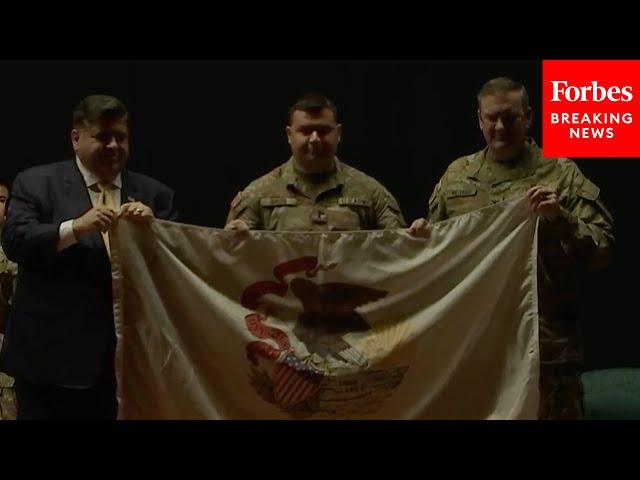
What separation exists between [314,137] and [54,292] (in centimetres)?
112

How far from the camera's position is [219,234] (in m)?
3.79

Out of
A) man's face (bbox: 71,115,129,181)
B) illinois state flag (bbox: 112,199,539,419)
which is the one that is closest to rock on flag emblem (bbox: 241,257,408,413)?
illinois state flag (bbox: 112,199,539,419)

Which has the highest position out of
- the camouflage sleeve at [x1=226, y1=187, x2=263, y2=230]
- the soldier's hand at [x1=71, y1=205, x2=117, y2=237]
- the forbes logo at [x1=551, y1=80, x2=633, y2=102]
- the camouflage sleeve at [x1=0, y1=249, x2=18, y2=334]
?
the forbes logo at [x1=551, y1=80, x2=633, y2=102]

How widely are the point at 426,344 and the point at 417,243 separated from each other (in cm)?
37

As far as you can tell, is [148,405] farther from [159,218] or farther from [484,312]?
[484,312]

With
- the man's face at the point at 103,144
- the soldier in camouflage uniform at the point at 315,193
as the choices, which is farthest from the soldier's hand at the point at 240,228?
the man's face at the point at 103,144

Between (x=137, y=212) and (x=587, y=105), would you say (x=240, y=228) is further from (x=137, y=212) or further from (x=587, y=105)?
(x=587, y=105)

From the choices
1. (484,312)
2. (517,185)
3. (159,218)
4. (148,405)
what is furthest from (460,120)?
(148,405)

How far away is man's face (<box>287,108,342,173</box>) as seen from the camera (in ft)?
13.0

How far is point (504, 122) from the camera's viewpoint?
3959 millimetres

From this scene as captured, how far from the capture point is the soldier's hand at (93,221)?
3.55m

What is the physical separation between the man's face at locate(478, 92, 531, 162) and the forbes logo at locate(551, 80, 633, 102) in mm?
940

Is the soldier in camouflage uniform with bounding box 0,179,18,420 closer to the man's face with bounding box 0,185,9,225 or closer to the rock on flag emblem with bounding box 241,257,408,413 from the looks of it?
the man's face with bounding box 0,185,9,225

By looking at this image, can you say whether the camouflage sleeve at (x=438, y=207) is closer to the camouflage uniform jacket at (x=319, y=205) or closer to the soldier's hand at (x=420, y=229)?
the camouflage uniform jacket at (x=319, y=205)
